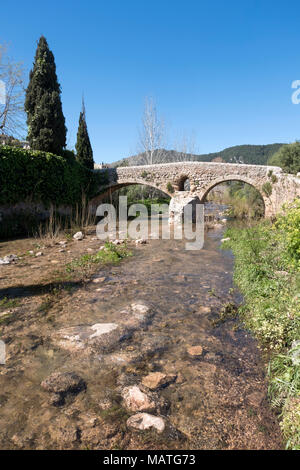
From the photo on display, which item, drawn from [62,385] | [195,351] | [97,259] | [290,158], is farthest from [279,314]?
[290,158]

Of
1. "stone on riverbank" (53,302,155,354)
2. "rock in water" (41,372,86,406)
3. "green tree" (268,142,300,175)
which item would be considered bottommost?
"rock in water" (41,372,86,406)

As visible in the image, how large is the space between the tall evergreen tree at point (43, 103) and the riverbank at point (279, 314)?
40.0ft

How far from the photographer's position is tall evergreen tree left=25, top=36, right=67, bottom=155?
1368 cm

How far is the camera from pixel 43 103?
1368 cm

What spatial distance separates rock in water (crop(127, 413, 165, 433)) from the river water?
56 millimetres

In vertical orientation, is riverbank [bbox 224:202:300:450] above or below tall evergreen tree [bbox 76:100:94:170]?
below

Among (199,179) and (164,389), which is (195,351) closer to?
(164,389)

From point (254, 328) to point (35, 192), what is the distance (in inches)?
435

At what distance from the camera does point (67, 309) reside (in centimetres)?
375

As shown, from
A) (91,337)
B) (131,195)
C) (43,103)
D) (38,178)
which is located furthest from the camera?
(131,195)

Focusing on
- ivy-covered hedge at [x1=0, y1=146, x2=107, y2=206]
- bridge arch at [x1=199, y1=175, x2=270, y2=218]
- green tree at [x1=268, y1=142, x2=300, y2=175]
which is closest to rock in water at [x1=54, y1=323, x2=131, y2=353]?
ivy-covered hedge at [x1=0, y1=146, x2=107, y2=206]

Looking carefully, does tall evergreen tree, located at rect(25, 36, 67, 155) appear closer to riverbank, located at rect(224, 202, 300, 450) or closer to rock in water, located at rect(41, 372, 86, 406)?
riverbank, located at rect(224, 202, 300, 450)

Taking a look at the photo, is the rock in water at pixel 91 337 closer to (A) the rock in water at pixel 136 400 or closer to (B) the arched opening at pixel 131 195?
(A) the rock in water at pixel 136 400

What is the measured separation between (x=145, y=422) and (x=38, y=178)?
11763mm
